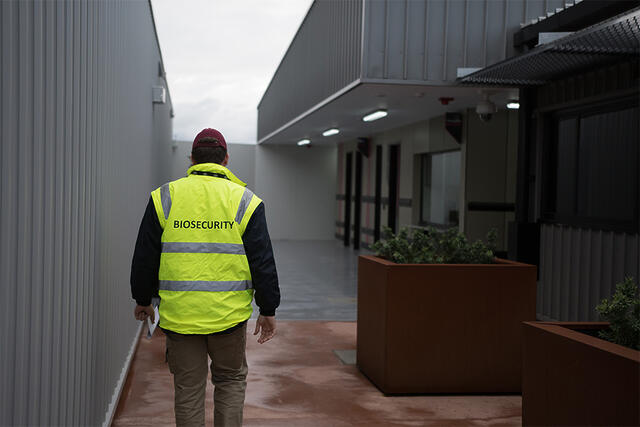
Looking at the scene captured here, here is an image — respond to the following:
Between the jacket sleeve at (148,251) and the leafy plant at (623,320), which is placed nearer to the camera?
the leafy plant at (623,320)

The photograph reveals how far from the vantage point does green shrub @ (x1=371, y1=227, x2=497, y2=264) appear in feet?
19.2

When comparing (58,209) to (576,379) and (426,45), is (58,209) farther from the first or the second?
(426,45)

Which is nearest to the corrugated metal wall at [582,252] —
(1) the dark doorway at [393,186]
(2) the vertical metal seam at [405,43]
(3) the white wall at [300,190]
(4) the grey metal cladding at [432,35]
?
(4) the grey metal cladding at [432,35]

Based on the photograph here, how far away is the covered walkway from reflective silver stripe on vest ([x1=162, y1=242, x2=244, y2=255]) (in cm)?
180

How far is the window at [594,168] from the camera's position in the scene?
22.7 ft

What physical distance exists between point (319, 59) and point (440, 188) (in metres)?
3.44

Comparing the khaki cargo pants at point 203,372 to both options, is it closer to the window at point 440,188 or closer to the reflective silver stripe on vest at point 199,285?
the reflective silver stripe on vest at point 199,285

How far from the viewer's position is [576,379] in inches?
108

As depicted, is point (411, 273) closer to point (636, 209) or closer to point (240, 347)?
point (240, 347)

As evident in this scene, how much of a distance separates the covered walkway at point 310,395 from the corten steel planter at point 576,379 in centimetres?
194

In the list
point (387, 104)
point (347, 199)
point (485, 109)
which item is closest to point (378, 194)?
point (347, 199)

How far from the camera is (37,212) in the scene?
2469 mm

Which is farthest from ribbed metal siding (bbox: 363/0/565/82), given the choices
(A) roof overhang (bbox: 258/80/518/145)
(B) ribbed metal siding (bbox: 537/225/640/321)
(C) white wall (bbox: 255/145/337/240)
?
(C) white wall (bbox: 255/145/337/240)

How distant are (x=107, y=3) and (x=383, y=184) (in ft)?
45.2
